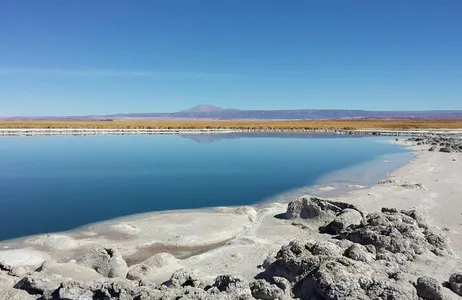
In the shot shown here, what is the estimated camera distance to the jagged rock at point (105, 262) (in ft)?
29.4

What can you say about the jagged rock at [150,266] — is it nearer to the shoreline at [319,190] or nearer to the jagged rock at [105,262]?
the jagged rock at [105,262]

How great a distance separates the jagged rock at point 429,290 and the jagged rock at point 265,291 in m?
2.29

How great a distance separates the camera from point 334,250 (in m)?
8.55

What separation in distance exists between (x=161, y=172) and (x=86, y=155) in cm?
1279

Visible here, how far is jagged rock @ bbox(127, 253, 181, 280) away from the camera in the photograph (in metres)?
8.93

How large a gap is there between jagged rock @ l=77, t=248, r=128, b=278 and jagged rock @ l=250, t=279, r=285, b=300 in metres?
3.34

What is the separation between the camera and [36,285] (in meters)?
7.48

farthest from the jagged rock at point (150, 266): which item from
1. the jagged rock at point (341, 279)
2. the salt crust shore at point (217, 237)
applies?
the jagged rock at point (341, 279)

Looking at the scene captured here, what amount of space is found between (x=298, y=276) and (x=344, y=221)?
167 inches

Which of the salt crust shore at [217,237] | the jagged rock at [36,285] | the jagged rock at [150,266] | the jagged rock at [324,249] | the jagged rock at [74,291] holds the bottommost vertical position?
the salt crust shore at [217,237]

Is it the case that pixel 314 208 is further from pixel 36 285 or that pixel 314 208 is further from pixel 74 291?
pixel 36 285

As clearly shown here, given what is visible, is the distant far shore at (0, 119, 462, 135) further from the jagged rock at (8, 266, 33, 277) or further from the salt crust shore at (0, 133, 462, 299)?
the jagged rock at (8, 266, 33, 277)

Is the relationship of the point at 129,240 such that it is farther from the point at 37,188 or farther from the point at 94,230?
the point at 37,188

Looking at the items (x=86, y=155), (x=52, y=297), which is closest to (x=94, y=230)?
(x=52, y=297)
